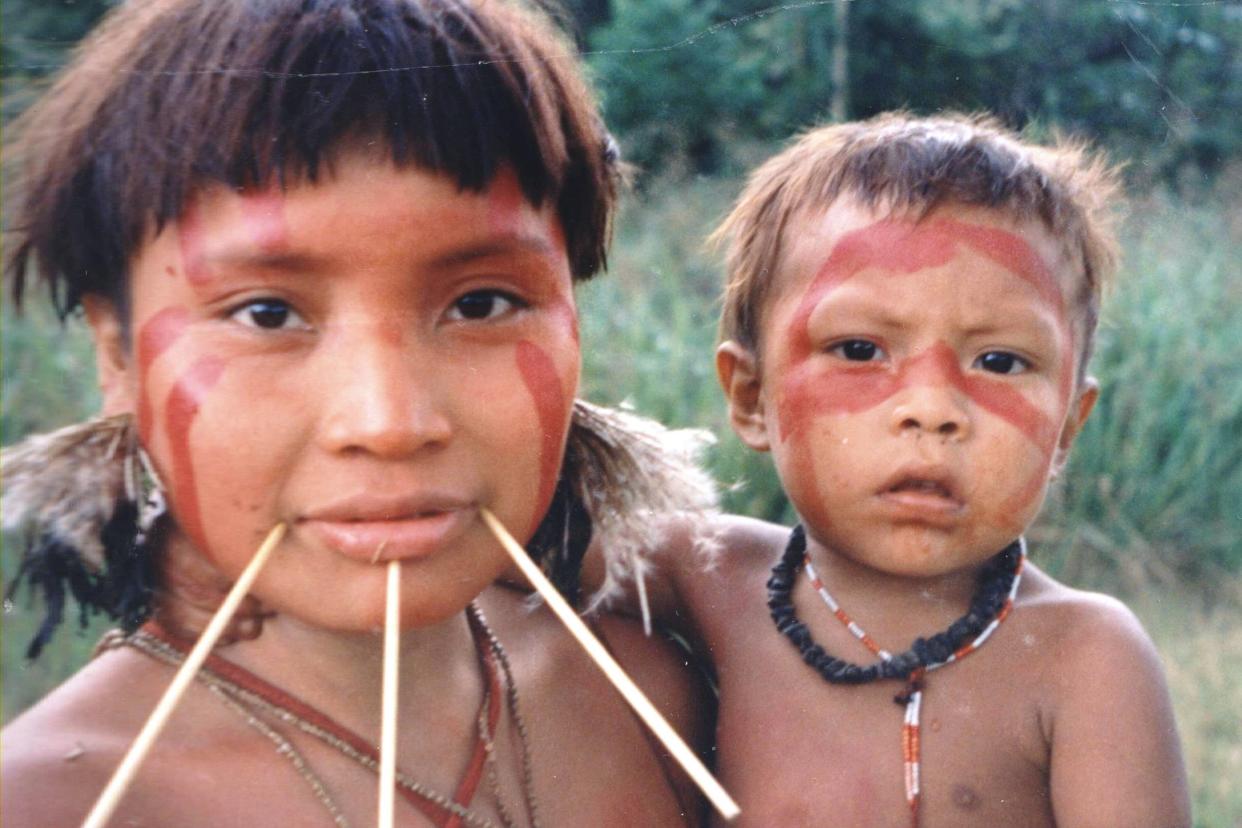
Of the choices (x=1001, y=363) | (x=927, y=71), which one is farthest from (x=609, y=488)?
(x=927, y=71)

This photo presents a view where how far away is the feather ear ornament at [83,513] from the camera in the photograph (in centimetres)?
131

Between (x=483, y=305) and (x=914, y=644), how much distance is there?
2.30 ft

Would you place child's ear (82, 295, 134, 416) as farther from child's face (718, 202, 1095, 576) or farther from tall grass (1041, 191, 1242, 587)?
A: tall grass (1041, 191, 1242, 587)

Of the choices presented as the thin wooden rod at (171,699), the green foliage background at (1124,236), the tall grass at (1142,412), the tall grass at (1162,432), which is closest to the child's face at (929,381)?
the green foliage background at (1124,236)

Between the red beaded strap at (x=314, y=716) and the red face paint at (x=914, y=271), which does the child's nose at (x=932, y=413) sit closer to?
the red face paint at (x=914, y=271)

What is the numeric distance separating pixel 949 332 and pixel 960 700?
418mm

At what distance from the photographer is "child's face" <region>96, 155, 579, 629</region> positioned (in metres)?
1.20

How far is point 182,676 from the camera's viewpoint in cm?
108

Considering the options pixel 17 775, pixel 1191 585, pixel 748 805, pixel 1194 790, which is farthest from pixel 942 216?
pixel 1191 585

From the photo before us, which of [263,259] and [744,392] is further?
[744,392]

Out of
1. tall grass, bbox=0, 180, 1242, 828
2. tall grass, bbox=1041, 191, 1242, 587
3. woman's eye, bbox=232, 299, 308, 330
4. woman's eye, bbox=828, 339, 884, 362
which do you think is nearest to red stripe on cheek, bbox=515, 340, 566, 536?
woman's eye, bbox=232, 299, 308, 330

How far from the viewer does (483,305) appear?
52.1 inches

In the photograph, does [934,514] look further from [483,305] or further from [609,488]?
[483,305]

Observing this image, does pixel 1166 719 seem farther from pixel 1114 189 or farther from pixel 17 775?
pixel 17 775
